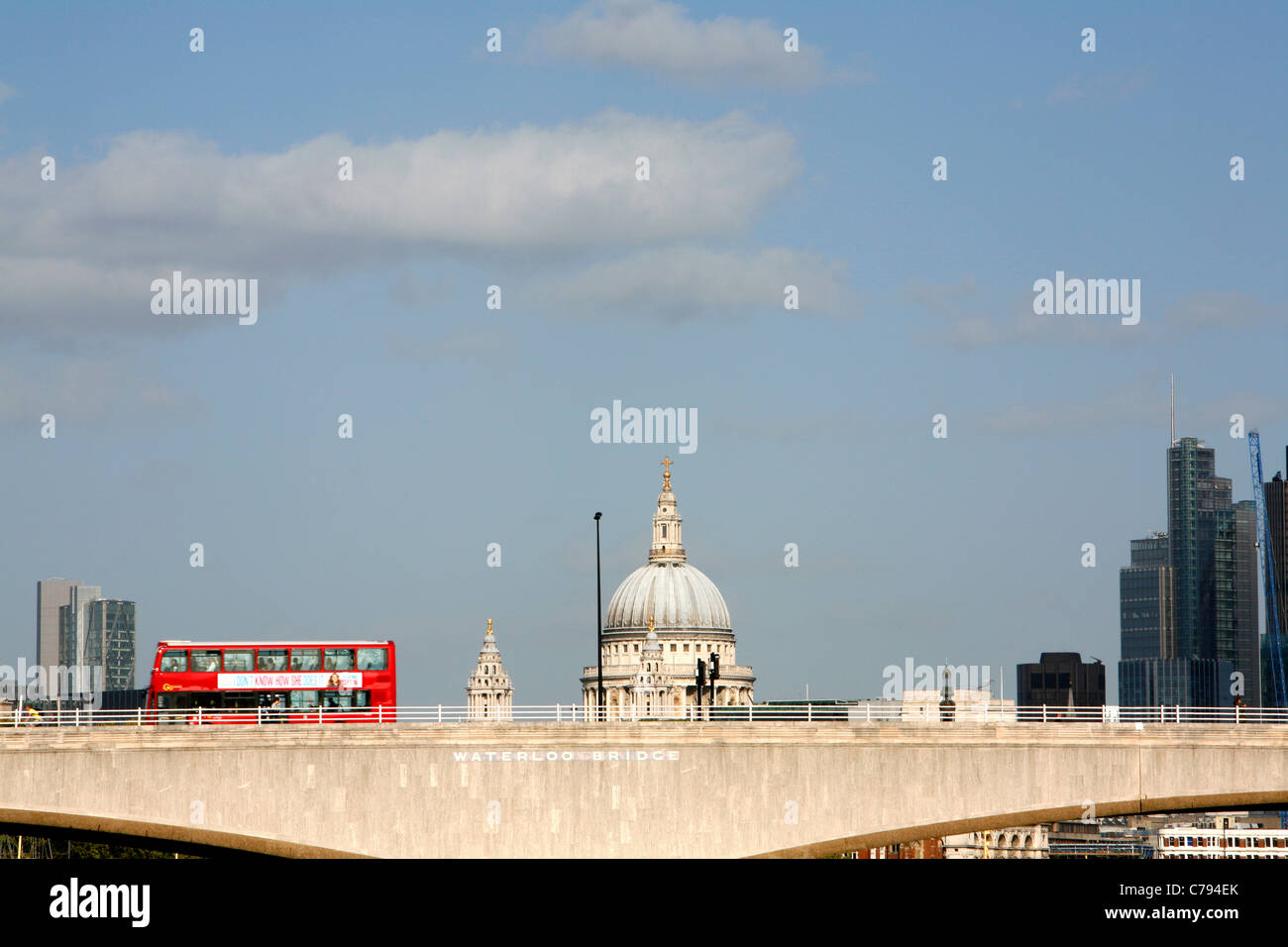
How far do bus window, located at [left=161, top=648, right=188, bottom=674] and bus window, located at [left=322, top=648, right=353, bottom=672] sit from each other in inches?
201

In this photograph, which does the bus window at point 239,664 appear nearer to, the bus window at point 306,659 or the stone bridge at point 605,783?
the bus window at point 306,659

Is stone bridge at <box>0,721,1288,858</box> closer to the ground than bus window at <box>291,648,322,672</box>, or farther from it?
closer to the ground

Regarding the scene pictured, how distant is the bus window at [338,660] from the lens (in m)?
71.7

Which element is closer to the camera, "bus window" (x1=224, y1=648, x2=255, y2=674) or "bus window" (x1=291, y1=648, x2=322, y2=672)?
"bus window" (x1=291, y1=648, x2=322, y2=672)

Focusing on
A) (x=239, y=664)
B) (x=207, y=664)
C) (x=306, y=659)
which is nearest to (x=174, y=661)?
(x=207, y=664)

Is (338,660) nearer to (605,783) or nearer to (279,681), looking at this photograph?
(279,681)

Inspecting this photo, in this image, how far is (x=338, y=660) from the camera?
236 ft

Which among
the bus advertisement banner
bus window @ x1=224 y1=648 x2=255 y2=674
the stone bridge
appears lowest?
the stone bridge

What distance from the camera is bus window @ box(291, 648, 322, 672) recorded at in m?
71.5

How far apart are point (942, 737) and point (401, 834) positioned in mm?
18434

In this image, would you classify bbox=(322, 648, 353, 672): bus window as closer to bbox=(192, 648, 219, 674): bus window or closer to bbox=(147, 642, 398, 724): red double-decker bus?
bbox=(147, 642, 398, 724): red double-decker bus

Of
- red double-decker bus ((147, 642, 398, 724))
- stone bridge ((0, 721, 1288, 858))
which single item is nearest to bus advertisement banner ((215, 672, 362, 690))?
red double-decker bus ((147, 642, 398, 724))
